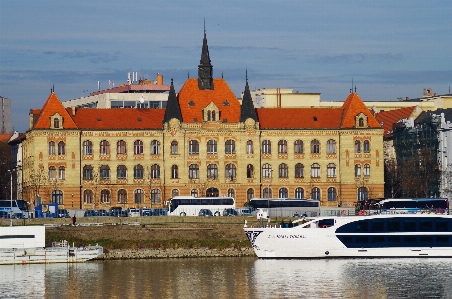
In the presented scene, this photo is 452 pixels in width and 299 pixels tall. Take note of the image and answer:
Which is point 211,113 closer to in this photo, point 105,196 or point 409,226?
point 105,196

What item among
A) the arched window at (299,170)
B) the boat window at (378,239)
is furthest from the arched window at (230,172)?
the boat window at (378,239)

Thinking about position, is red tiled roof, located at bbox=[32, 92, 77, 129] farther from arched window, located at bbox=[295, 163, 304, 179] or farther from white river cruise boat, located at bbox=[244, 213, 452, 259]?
white river cruise boat, located at bbox=[244, 213, 452, 259]

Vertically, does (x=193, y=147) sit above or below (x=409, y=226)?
above

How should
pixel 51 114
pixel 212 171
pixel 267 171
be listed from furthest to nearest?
pixel 267 171, pixel 212 171, pixel 51 114

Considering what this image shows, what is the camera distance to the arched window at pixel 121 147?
630 ft

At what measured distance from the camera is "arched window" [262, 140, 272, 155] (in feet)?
638

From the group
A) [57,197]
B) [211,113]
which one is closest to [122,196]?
[57,197]

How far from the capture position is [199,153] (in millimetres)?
192875

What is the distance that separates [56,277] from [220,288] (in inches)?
685

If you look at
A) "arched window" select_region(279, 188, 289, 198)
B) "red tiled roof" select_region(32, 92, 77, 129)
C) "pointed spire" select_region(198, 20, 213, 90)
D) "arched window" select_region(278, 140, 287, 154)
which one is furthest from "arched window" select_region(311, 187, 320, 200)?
"red tiled roof" select_region(32, 92, 77, 129)

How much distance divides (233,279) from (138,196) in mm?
69728

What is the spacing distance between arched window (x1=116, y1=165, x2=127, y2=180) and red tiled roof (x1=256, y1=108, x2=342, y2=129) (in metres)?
19.5

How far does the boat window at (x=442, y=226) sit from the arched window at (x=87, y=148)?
63.3m

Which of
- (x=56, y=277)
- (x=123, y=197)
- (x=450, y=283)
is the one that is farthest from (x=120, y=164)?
(x=450, y=283)
